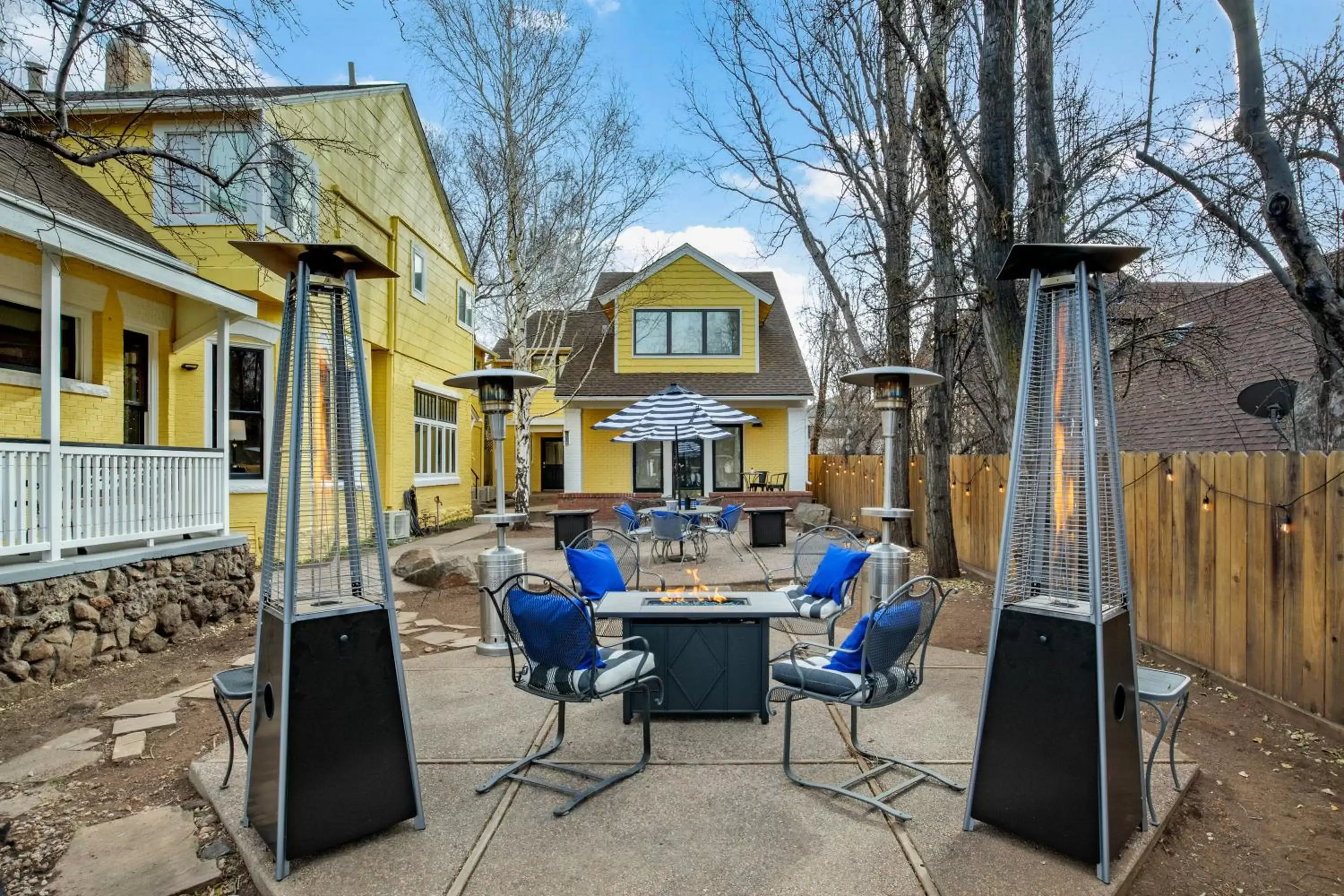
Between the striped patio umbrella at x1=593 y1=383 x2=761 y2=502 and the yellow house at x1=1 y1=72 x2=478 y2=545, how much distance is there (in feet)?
13.0

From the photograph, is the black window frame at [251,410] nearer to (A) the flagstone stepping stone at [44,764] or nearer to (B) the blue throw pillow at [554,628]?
(A) the flagstone stepping stone at [44,764]

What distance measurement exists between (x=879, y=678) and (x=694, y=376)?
1481 centimetres

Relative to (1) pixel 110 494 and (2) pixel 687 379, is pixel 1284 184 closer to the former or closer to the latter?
(1) pixel 110 494

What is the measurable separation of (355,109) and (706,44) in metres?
5.89

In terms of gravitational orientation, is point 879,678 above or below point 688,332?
below

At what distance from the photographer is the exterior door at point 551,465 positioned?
27.0m

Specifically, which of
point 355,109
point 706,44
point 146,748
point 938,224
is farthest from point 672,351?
point 146,748

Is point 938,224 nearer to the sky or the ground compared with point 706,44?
nearer to the ground

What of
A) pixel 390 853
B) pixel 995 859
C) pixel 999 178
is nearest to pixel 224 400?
pixel 390 853

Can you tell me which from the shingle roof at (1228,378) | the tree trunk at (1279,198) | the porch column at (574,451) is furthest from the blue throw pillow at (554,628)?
the porch column at (574,451)

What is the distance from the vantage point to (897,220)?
1016cm

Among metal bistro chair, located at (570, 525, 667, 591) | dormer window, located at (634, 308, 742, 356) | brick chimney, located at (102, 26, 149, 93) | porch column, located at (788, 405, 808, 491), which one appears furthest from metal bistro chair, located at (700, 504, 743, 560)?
dormer window, located at (634, 308, 742, 356)

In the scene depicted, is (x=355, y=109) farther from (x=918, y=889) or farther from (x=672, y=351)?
(x=918, y=889)

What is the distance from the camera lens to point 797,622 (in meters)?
6.72
